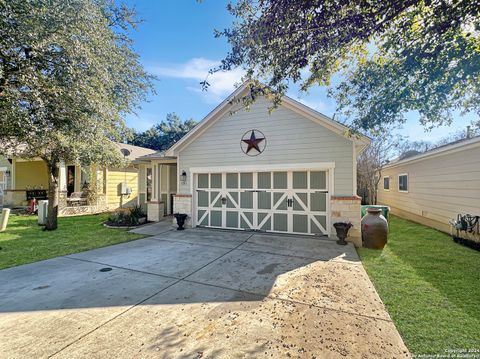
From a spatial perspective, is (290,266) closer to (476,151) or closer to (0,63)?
(476,151)

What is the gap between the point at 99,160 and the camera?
9.66 meters

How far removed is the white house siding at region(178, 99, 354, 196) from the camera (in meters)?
7.45

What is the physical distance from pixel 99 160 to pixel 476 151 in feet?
45.2

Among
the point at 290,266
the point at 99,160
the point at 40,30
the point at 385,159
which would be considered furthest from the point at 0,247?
the point at 385,159

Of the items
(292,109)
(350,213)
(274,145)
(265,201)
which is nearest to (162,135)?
(274,145)

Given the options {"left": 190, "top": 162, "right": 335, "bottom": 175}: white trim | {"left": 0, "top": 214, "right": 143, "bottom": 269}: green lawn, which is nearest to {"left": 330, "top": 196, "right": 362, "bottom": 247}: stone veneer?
{"left": 190, "top": 162, "right": 335, "bottom": 175}: white trim

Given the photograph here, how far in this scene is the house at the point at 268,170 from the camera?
7.44 metres

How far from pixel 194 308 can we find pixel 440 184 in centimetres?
1079

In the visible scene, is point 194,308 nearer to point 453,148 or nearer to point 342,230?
point 342,230

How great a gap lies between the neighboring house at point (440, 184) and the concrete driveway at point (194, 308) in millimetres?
5412

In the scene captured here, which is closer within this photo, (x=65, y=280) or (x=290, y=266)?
(x=65, y=280)

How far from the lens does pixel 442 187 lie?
358 inches

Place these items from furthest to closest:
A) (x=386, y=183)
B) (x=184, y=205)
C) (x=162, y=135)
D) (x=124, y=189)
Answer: (x=162, y=135), (x=386, y=183), (x=124, y=189), (x=184, y=205)

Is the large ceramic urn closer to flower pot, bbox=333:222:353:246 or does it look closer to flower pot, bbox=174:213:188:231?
flower pot, bbox=333:222:353:246
